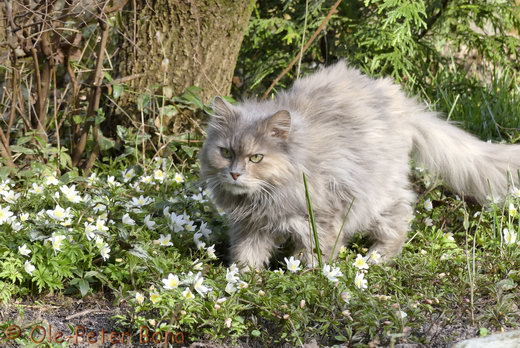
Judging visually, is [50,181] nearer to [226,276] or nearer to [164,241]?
[164,241]

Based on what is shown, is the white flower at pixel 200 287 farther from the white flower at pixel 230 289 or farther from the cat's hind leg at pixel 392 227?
the cat's hind leg at pixel 392 227

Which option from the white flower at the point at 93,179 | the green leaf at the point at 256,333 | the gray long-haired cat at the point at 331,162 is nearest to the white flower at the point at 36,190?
the white flower at the point at 93,179

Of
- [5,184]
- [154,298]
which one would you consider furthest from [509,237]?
[5,184]

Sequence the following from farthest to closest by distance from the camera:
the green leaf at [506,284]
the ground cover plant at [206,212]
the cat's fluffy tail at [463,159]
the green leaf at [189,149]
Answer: the green leaf at [189,149] → the cat's fluffy tail at [463,159] → the green leaf at [506,284] → the ground cover plant at [206,212]

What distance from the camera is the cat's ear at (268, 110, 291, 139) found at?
11.6ft

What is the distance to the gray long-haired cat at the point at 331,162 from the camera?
11.8 ft

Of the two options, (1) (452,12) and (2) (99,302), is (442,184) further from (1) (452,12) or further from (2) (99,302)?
(2) (99,302)

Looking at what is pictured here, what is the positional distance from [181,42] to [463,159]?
6.96ft

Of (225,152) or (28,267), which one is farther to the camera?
(225,152)

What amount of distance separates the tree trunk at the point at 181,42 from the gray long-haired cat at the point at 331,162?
1.08 m

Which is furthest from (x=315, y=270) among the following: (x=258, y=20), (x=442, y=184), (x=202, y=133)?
(x=258, y=20)

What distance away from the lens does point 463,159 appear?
4.34 m

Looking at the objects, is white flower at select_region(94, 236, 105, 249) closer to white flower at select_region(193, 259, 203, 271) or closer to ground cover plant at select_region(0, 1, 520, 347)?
ground cover plant at select_region(0, 1, 520, 347)

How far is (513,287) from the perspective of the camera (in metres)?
3.40
